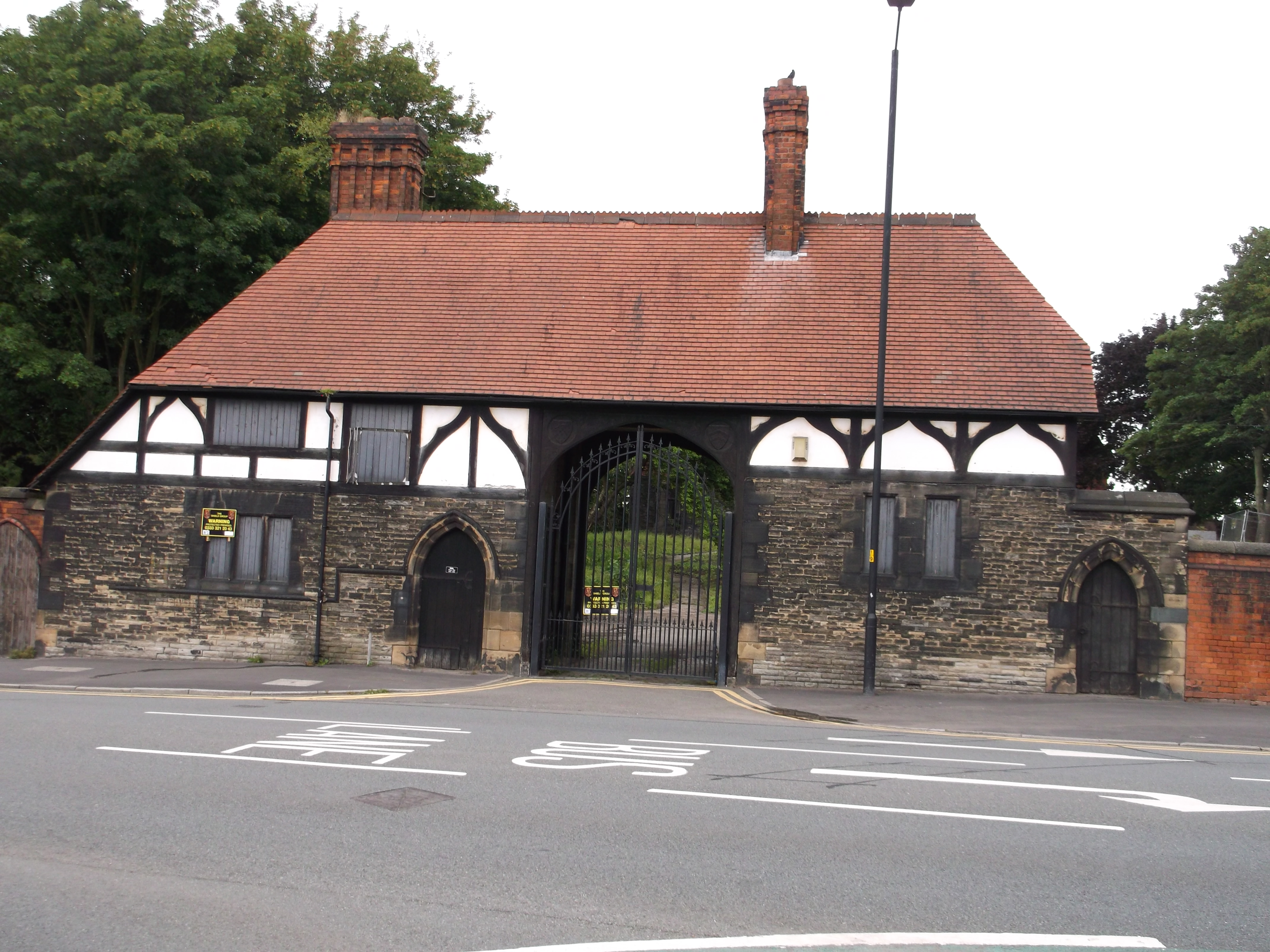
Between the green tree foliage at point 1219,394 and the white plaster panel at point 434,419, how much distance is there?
3294cm

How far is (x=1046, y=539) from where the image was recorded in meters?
15.2

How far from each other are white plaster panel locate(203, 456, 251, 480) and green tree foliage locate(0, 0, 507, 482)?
713cm

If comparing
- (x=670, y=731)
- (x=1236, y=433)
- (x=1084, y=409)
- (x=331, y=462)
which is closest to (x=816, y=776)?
(x=670, y=731)

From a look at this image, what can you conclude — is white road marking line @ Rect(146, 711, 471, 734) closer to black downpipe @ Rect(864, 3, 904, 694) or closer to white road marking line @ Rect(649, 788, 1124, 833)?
white road marking line @ Rect(649, 788, 1124, 833)

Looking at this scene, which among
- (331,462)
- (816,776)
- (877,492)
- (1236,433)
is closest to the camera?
(816,776)

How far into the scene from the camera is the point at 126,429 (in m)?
17.2

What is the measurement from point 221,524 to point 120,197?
9362 mm

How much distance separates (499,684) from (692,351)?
6.08 m

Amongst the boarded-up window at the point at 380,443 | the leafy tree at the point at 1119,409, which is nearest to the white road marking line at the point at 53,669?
the boarded-up window at the point at 380,443

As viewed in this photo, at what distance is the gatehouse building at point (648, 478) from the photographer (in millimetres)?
15258

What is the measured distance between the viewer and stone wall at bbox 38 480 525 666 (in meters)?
16.4

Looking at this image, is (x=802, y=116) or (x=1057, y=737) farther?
(x=802, y=116)

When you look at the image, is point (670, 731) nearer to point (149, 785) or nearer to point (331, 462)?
point (149, 785)

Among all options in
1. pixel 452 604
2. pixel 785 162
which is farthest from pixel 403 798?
pixel 785 162
